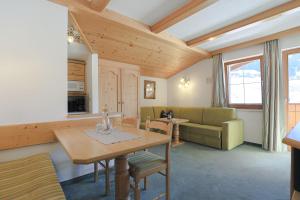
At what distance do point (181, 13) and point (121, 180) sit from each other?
243 cm

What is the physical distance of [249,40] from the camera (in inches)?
144

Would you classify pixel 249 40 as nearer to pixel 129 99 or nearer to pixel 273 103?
pixel 273 103

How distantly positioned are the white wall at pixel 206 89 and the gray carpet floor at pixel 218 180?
806mm

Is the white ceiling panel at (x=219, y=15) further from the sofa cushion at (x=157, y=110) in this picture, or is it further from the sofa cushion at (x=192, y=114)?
the sofa cushion at (x=157, y=110)

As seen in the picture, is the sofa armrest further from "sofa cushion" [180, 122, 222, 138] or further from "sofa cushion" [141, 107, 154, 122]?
"sofa cushion" [141, 107, 154, 122]

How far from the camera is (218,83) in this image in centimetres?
432

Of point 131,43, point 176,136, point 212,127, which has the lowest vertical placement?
point 176,136

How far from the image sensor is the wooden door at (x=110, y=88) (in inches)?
153

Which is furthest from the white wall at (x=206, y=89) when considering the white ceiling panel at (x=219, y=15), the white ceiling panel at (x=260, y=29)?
the white ceiling panel at (x=219, y=15)

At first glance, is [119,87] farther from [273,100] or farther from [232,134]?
[273,100]

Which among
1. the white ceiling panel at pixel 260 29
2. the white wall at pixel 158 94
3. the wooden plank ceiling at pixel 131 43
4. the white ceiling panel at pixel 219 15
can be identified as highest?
the white ceiling panel at pixel 219 15

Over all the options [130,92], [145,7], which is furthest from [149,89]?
[145,7]

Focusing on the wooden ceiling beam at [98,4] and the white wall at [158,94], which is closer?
the wooden ceiling beam at [98,4]

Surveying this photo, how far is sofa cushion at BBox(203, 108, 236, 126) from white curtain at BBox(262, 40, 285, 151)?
68 centimetres
